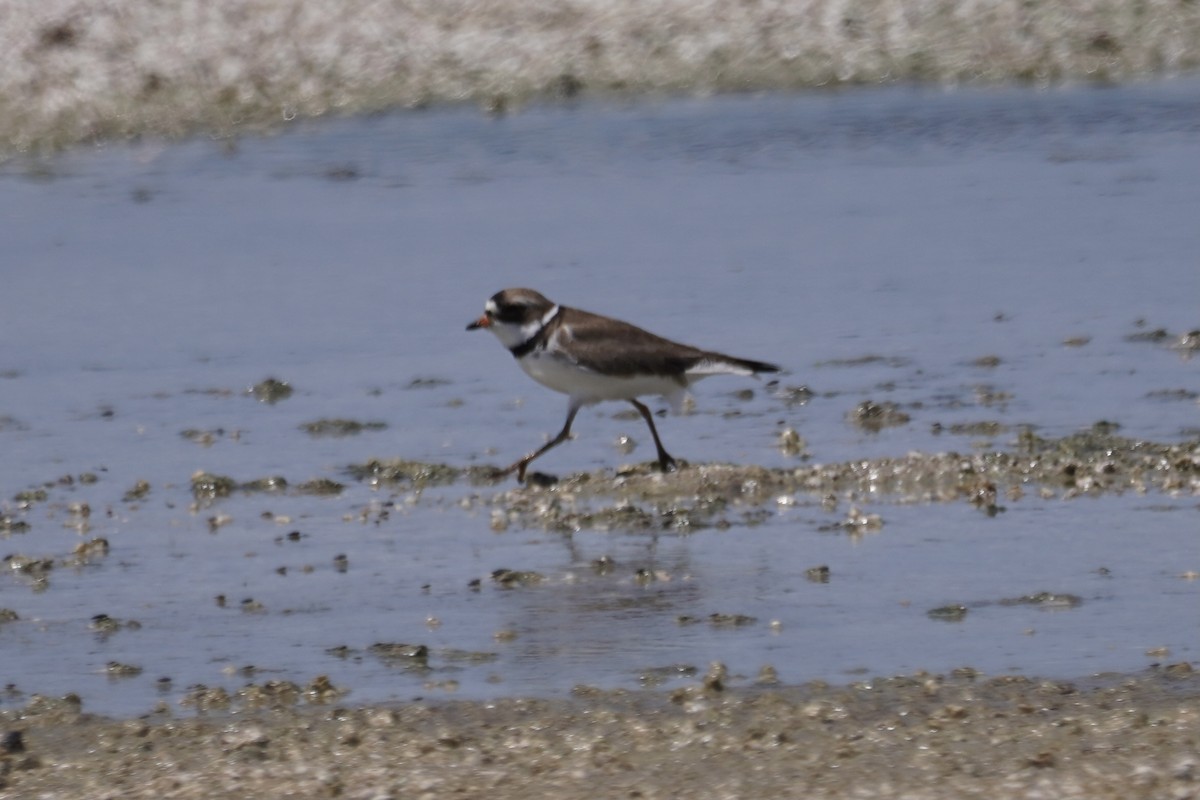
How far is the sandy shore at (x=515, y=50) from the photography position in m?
19.2

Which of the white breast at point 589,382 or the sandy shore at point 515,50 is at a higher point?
the sandy shore at point 515,50

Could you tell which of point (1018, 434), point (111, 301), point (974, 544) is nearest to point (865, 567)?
point (974, 544)

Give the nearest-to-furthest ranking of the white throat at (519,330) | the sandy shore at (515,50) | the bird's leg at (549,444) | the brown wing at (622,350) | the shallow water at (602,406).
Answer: the shallow water at (602,406) < the bird's leg at (549,444) < the brown wing at (622,350) < the white throat at (519,330) < the sandy shore at (515,50)

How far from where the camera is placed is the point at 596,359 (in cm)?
959

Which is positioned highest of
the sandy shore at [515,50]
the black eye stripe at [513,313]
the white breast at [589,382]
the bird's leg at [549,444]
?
the sandy shore at [515,50]

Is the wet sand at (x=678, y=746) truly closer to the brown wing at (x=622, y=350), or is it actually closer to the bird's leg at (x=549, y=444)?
the bird's leg at (x=549, y=444)

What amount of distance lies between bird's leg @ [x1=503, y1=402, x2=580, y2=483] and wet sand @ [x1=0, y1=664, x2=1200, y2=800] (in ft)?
9.37

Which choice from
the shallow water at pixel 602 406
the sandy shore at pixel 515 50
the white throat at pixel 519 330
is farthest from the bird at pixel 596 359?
the sandy shore at pixel 515 50

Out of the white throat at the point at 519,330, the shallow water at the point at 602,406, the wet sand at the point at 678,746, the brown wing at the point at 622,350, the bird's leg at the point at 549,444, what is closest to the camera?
the wet sand at the point at 678,746

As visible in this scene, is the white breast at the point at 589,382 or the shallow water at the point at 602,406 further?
the white breast at the point at 589,382

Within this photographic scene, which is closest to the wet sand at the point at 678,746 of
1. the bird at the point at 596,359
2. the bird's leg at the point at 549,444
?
Answer: the bird's leg at the point at 549,444

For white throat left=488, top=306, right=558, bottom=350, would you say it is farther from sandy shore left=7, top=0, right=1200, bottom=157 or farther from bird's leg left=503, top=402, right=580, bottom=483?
sandy shore left=7, top=0, right=1200, bottom=157

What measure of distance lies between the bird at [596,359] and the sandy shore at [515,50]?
9346 millimetres

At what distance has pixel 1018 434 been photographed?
948 centimetres
